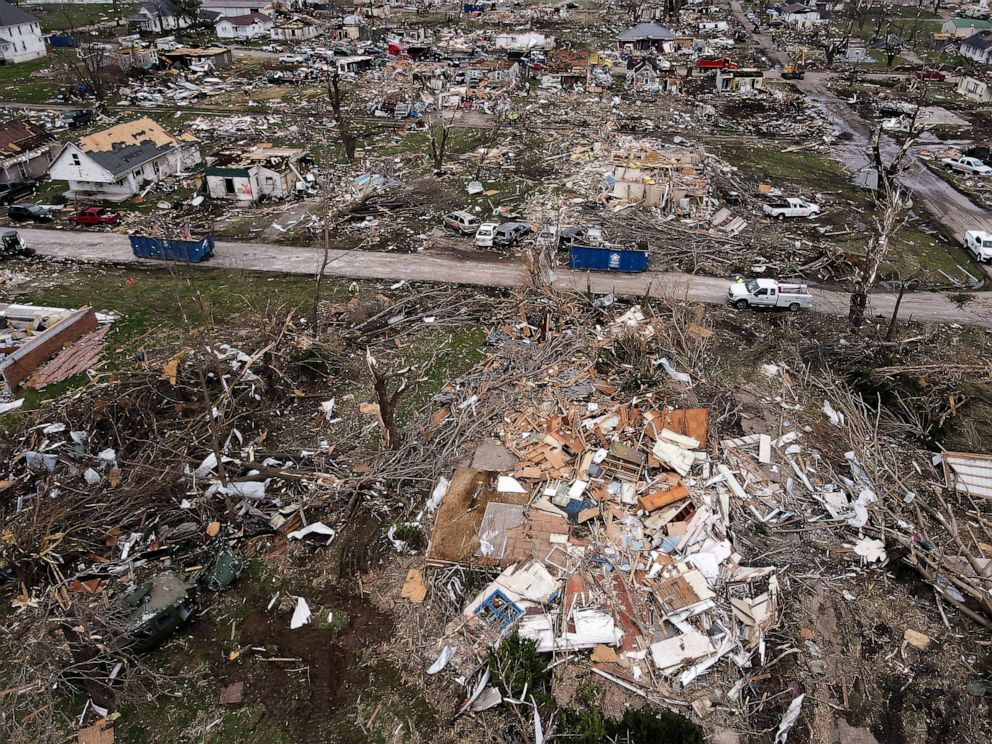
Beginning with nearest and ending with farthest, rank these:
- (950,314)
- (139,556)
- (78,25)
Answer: (139,556) < (950,314) < (78,25)

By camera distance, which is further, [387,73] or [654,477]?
[387,73]

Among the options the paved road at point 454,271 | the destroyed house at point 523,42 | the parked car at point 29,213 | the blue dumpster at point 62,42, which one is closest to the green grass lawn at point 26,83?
the blue dumpster at point 62,42

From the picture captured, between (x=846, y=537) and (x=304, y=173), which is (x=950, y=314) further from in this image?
(x=304, y=173)

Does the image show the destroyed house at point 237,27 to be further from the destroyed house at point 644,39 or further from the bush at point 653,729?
the bush at point 653,729

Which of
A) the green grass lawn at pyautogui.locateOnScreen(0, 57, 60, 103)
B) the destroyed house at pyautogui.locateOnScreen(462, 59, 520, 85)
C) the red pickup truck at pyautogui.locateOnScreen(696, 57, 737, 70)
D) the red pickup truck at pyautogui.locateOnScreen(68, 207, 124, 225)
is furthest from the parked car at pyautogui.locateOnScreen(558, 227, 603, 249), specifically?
the green grass lawn at pyautogui.locateOnScreen(0, 57, 60, 103)

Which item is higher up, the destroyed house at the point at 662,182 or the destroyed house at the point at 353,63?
the destroyed house at the point at 353,63

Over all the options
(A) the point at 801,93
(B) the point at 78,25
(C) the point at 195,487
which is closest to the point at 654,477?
(C) the point at 195,487

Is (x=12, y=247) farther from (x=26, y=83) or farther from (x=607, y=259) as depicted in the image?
(x=26, y=83)
